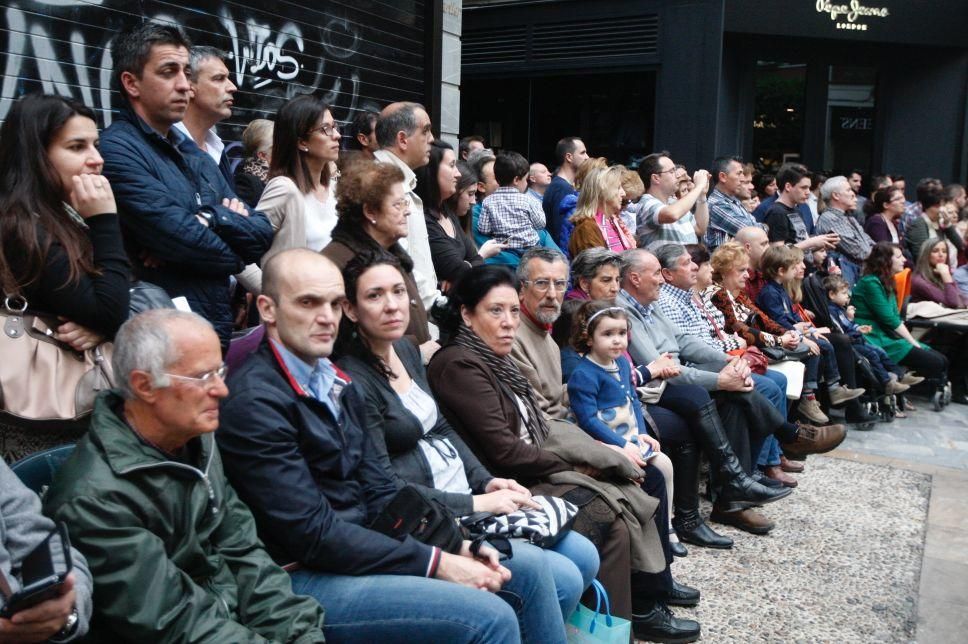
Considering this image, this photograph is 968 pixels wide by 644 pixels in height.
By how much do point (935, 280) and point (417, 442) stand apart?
809 centimetres

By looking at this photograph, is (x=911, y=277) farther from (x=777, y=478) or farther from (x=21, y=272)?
(x=21, y=272)

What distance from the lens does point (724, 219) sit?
7.96 m

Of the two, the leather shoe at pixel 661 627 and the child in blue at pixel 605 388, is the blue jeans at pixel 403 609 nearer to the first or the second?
the leather shoe at pixel 661 627

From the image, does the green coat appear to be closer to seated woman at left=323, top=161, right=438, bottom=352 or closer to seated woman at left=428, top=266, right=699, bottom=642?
seated woman at left=428, top=266, right=699, bottom=642

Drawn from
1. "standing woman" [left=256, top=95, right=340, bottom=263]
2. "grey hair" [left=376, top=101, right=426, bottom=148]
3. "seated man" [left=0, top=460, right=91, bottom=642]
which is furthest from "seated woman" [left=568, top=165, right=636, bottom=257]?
"seated man" [left=0, top=460, right=91, bottom=642]

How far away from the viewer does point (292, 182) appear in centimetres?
402

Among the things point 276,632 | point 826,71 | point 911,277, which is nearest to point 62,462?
point 276,632

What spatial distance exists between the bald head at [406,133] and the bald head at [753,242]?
11.3 feet

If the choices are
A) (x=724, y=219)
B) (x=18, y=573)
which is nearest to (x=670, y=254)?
(x=724, y=219)

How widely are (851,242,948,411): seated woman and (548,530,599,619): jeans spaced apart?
20.2 feet

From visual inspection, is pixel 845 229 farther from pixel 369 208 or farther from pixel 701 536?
pixel 369 208

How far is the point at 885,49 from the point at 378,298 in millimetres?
16093

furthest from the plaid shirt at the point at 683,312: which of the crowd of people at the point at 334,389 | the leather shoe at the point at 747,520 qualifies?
the leather shoe at the point at 747,520

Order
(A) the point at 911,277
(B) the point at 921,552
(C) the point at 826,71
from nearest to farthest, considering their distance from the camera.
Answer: (B) the point at 921,552 < (A) the point at 911,277 < (C) the point at 826,71
